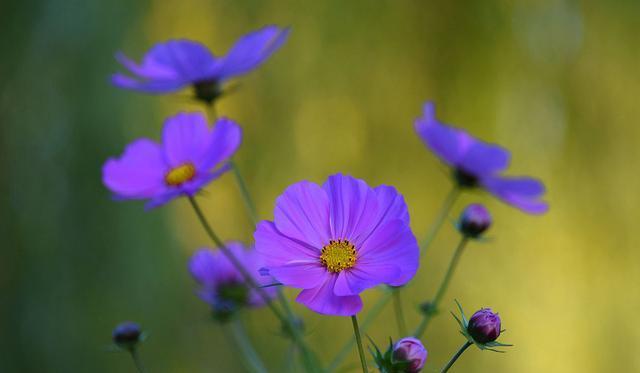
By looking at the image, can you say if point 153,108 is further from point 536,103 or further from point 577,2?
point 577,2

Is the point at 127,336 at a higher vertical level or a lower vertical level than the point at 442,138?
lower

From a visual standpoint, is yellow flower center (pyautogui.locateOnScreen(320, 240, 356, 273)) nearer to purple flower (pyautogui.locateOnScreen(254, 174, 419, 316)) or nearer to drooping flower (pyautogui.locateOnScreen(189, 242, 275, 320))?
purple flower (pyautogui.locateOnScreen(254, 174, 419, 316))

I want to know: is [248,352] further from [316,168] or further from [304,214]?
[316,168]

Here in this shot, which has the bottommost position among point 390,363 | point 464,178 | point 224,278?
point 390,363

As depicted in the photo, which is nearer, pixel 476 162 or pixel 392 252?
pixel 392 252

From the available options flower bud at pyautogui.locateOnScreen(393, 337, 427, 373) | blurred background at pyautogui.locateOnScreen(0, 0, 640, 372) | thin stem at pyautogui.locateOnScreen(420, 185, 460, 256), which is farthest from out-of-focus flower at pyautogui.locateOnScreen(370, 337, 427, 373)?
blurred background at pyautogui.locateOnScreen(0, 0, 640, 372)

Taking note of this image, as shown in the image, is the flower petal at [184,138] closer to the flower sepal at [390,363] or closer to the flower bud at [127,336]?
the flower bud at [127,336]

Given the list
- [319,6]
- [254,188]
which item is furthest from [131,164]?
[319,6]

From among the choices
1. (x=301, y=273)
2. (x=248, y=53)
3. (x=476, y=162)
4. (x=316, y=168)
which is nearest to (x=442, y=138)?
(x=476, y=162)

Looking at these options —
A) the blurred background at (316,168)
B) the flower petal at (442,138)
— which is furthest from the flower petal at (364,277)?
the blurred background at (316,168)
